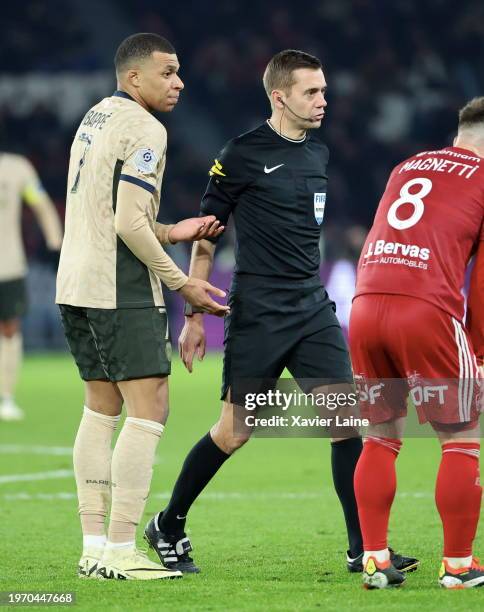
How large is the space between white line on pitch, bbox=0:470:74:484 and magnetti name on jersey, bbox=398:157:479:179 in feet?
13.3

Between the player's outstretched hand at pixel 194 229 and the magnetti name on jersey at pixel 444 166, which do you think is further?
the player's outstretched hand at pixel 194 229

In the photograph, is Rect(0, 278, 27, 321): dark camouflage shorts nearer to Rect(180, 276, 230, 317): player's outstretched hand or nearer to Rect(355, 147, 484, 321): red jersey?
Rect(180, 276, 230, 317): player's outstretched hand

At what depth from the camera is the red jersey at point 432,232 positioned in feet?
15.4

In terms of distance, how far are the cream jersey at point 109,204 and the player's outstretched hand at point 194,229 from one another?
0.12 m

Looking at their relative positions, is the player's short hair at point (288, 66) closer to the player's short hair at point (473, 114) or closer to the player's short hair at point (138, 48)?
the player's short hair at point (138, 48)

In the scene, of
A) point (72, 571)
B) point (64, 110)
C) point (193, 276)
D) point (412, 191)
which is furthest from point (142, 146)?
point (64, 110)

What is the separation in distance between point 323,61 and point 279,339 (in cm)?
1998

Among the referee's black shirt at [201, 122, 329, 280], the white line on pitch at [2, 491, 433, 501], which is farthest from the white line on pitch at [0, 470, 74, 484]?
the referee's black shirt at [201, 122, 329, 280]

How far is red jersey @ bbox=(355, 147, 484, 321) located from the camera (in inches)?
185

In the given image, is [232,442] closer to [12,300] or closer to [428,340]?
[428,340]

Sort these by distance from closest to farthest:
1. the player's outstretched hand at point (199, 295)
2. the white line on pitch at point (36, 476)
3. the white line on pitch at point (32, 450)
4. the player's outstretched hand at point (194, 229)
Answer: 1. the player's outstretched hand at point (199, 295)
2. the player's outstretched hand at point (194, 229)
3. the white line on pitch at point (36, 476)
4. the white line on pitch at point (32, 450)

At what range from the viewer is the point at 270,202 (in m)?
5.37

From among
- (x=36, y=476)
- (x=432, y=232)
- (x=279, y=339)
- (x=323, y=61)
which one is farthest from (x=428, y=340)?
(x=323, y=61)

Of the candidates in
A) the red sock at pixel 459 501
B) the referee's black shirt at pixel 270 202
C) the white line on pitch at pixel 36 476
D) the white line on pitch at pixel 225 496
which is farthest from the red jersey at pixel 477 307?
the white line on pitch at pixel 36 476
